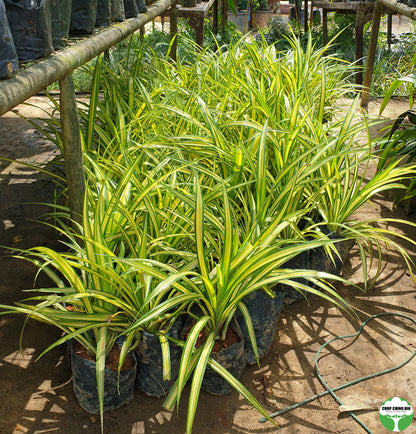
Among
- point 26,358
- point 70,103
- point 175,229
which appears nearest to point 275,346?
point 175,229

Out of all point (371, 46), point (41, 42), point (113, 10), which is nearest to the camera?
point (41, 42)

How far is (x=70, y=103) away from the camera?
1.75 m

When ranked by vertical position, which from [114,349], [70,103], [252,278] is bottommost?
[114,349]

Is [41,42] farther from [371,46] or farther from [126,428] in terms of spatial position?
[371,46]

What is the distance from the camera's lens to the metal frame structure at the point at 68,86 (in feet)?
4.16

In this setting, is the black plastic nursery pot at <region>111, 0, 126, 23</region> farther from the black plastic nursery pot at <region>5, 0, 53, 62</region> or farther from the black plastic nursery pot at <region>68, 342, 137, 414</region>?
the black plastic nursery pot at <region>68, 342, 137, 414</region>

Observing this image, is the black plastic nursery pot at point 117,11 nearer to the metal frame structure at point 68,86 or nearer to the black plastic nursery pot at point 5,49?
the metal frame structure at point 68,86

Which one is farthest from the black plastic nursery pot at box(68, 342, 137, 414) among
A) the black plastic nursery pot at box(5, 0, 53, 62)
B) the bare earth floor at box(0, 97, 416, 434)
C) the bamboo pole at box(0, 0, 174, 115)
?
the black plastic nursery pot at box(5, 0, 53, 62)

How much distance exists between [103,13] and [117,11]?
187mm

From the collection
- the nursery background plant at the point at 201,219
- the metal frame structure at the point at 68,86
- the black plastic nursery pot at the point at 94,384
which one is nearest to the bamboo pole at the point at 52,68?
the metal frame structure at the point at 68,86

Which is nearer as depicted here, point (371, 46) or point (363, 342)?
point (363, 342)

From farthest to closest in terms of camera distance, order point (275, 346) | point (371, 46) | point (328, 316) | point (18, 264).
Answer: point (371, 46) → point (18, 264) → point (328, 316) → point (275, 346)

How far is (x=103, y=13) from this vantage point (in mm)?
2168

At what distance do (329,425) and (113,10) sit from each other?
1.84m
